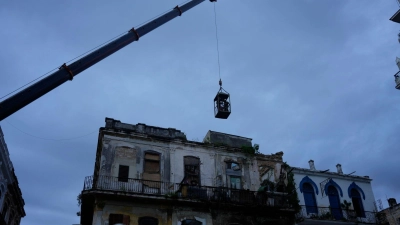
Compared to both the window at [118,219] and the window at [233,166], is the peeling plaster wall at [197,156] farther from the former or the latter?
the window at [118,219]

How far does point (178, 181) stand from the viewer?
27.4m

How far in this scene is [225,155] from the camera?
29.7 meters

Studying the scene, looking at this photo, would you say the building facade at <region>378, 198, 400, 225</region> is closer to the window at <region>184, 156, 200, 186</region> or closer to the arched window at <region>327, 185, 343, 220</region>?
the arched window at <region>327, 185, 343, 220</region>

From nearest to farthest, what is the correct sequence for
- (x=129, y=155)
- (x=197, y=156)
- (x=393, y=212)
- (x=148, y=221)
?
(x=148, y=221) → (x=129, y=155) → (x=197, y=156) → (x=393, y=212)

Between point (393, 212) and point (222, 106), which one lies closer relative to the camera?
point (222, 106)

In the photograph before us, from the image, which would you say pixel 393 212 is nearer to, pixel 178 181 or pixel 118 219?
pixel 178 181

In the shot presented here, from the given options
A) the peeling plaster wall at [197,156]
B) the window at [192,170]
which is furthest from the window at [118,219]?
the window at [192,170]

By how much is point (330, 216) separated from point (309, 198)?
1.93 m

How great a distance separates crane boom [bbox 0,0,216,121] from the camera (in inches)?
658

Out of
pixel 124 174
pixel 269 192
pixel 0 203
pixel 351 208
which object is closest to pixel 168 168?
pixel 124 174

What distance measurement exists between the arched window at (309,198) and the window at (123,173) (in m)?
13.2

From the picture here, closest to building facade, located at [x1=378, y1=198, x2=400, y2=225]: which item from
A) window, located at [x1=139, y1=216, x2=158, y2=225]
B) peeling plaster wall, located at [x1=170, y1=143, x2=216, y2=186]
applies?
peeling plaster wall, located at [x1=170, y1=143, x2=216, y2=186]

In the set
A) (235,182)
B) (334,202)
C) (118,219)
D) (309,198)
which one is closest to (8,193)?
(118,219)

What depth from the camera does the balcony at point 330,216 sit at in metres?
27.8
